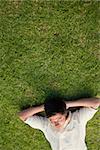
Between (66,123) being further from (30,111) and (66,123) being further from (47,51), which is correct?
(47,51)

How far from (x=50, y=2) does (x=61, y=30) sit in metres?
0.38

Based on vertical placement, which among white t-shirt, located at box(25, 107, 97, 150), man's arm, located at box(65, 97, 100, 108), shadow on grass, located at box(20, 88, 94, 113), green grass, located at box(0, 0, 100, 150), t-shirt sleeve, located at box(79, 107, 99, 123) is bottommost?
white t-shirt, located at box(25, 107, 97, 150)

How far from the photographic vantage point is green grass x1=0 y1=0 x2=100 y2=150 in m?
5.96

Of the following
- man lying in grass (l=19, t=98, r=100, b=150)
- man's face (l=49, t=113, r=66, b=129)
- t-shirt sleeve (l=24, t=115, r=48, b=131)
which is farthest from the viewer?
t-shirt sleeve (l=24, t=115, r=48, b=131)

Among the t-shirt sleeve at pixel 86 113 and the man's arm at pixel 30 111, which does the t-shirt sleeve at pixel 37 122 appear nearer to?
the man's arm at pixel 30 111

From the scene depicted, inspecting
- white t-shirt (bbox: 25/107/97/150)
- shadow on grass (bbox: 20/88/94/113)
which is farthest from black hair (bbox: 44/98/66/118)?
shadow on grass (bbox: 20/88/94/113)

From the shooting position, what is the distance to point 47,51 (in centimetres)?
604

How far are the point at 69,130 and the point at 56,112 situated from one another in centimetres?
48

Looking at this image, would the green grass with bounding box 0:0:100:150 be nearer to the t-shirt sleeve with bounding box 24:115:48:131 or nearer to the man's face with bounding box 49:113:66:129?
the t-shirt sleeve with bounding box 24:115:48:131

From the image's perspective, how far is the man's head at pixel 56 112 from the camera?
550cm

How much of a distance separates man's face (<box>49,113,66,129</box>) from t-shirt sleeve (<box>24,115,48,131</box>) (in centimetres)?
28

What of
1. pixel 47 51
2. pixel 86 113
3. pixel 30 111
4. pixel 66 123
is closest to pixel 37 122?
pixel 30 111

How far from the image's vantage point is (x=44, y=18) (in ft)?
19.6

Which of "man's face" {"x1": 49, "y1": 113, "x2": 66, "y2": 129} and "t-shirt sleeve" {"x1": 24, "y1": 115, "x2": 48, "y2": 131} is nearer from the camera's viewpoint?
"man's face" {"x1": 49, "y1": 113, "x2": 66, "y2": 129}
